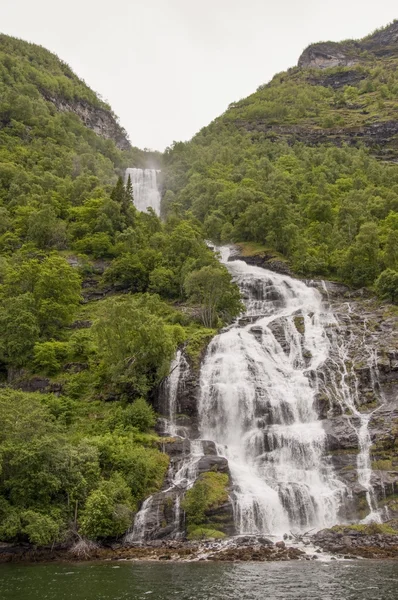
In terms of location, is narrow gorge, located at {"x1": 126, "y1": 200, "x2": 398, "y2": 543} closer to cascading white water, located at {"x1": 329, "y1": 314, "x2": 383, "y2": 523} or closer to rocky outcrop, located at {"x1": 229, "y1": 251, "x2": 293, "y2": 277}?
cascading white water, located at {"x1": 329, "y1": 314, "x2": 383, "y2": 523}

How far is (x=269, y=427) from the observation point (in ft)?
142

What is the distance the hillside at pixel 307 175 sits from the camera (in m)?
75.1

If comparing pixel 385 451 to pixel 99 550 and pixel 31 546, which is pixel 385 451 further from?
pixel 31 546

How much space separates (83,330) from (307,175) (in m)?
61.1

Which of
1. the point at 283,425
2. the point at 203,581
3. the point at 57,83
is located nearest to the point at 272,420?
the point at 283,425

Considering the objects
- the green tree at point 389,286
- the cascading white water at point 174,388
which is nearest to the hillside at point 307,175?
the green tree at point 389,286

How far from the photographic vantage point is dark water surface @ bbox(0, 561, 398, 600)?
852 inches

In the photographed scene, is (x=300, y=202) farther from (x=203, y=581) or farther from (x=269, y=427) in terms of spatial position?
(x=203, y=581)

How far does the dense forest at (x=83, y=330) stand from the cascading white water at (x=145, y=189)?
38.8 feet

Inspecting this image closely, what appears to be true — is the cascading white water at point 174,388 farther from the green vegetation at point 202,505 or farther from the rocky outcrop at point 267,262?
the rocky outcrop at point 267,262

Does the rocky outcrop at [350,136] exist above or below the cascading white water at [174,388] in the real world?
above

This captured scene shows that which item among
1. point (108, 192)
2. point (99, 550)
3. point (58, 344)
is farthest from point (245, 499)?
point (108, 192)

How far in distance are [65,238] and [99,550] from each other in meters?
50.9

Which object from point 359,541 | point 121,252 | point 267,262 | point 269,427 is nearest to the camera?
point 359,541
